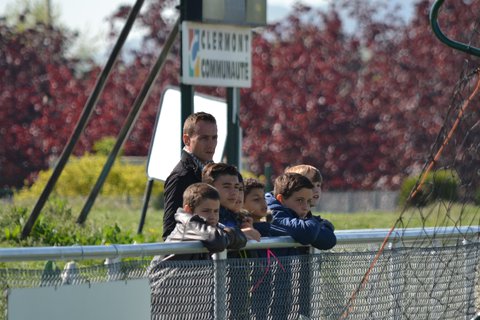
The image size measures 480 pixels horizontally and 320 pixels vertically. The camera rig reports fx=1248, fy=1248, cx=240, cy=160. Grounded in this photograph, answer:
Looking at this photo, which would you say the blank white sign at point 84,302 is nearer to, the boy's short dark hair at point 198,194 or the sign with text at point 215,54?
the boy's short dark hair at point 198,194

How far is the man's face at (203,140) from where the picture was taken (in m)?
7.40

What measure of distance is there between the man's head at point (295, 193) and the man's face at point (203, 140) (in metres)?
0.46

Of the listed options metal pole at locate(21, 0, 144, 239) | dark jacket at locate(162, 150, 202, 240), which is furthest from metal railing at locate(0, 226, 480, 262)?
metal pole at locate(21, 0, 144, 239)

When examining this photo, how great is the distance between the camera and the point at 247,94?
33.8 m

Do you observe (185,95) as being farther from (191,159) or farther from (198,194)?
(198,194)

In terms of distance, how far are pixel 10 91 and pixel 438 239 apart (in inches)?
1243

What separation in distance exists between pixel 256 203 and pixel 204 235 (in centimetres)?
119

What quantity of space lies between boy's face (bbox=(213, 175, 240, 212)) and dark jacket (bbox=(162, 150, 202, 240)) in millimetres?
295

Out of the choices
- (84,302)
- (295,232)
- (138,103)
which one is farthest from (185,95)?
(84,302)

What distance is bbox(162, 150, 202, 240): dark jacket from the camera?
23.1 feet

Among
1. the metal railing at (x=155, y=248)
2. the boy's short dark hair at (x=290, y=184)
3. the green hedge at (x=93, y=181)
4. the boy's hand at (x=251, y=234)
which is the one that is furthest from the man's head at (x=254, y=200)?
the green hedge at (x=93, y=181)

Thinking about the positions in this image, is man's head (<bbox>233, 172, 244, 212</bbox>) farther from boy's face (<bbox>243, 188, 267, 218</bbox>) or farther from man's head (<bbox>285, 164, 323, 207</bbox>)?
man's head (<bbox>285, 164, 323, 207</bbox>)

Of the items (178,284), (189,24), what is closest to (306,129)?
(189,24)

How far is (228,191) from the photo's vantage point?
6910 mm
